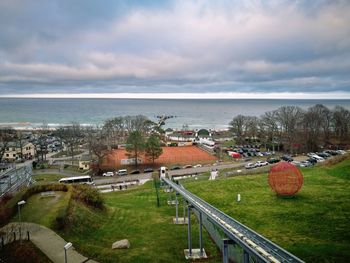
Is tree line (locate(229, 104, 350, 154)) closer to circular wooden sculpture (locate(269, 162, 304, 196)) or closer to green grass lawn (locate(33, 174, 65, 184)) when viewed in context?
circular wooden sculpture (locate(269, 162, 304, 196))

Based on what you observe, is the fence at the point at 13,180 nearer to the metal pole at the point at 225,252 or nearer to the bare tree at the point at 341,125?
the metal pole at the point at 225,252

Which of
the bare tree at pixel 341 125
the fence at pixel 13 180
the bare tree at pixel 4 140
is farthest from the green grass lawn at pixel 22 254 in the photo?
the bare tree at pixel 341 125

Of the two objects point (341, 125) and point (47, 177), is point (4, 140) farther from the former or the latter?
point (341, 125)

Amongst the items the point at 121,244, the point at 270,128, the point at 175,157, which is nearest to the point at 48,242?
the point at 121,244

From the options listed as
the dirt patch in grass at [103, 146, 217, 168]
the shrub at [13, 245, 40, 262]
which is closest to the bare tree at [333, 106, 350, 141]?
the dirt patch in grass at [103, 146, 217, 168]

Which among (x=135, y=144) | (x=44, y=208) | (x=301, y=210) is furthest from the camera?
(x=135, y=144)

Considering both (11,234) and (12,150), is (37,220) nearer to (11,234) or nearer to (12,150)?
(11,234)
